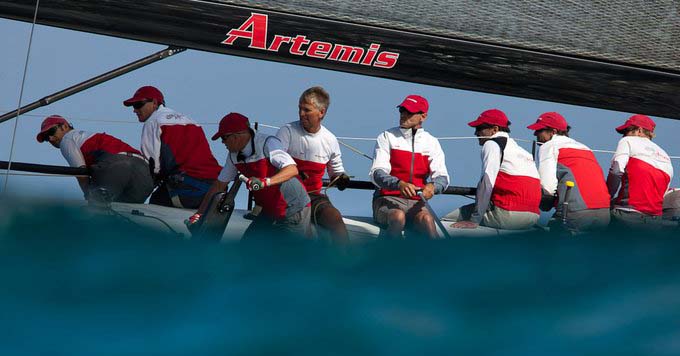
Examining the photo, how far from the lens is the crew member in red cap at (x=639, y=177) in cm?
402

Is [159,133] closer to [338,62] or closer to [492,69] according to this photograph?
[338,62]

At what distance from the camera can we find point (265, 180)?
3.31m

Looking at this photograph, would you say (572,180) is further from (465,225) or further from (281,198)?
(281,198)

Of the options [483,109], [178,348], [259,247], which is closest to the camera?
[178,348]

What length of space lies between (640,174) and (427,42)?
1220 mm

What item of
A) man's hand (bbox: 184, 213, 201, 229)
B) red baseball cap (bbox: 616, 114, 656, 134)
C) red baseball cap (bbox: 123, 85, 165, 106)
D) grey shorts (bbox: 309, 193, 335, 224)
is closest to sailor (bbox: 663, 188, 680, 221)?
red baseball cap (bbox: 616, 114, 656, 134)

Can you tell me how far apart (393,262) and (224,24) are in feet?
2.83

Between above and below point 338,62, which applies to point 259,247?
below

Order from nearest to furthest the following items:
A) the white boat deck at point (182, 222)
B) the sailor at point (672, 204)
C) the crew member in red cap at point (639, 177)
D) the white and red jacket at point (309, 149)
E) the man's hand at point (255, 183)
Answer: the man's hand at point (255, 183) < the white boat deck at point (182, 222) < the white and red jacket at point (309, 149) < the crew member in red cap at point (639, 177) < the sailor at point (672, 204)

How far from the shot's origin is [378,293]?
Result: 3389 mm


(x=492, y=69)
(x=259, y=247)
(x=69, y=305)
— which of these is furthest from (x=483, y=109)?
(x=69, y=305)

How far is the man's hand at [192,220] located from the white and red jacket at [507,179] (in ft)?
3.22

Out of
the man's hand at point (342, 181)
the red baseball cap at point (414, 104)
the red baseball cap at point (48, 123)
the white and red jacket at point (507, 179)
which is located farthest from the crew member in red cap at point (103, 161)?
the white and red jacket at point (507, 179)

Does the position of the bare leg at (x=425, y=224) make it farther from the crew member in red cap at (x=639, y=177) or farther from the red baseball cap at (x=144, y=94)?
the red baseball cap at (x=144, y=94)
